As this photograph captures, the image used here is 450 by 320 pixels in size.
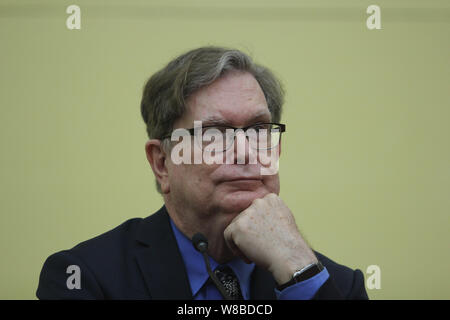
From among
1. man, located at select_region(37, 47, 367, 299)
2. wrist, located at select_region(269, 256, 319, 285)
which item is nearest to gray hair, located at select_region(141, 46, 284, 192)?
man, located at select_region(37, 47, 367, 299)

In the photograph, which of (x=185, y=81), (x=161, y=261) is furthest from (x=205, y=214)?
(x=185, y=81)

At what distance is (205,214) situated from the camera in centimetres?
155

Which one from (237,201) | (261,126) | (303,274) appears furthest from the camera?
(261,126)

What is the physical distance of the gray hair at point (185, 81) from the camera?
63.1 inches

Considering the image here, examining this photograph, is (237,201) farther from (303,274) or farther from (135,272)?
(135,272)

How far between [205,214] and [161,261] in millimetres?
228

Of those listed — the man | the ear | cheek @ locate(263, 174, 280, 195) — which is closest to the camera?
the man

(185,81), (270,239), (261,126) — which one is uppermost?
(185,81)

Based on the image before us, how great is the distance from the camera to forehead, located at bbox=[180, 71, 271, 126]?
1558mm

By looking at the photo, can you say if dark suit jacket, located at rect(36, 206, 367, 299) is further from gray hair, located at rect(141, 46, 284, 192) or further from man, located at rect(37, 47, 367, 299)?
gray hair, located at rect(141, 46, 284, 192)

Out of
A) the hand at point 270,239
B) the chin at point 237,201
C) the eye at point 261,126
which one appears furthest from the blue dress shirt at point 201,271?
the eye at point 261,126

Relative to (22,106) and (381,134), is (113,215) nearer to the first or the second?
(22,106)

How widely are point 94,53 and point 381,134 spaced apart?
156cm

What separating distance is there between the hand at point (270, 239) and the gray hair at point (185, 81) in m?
0.43
